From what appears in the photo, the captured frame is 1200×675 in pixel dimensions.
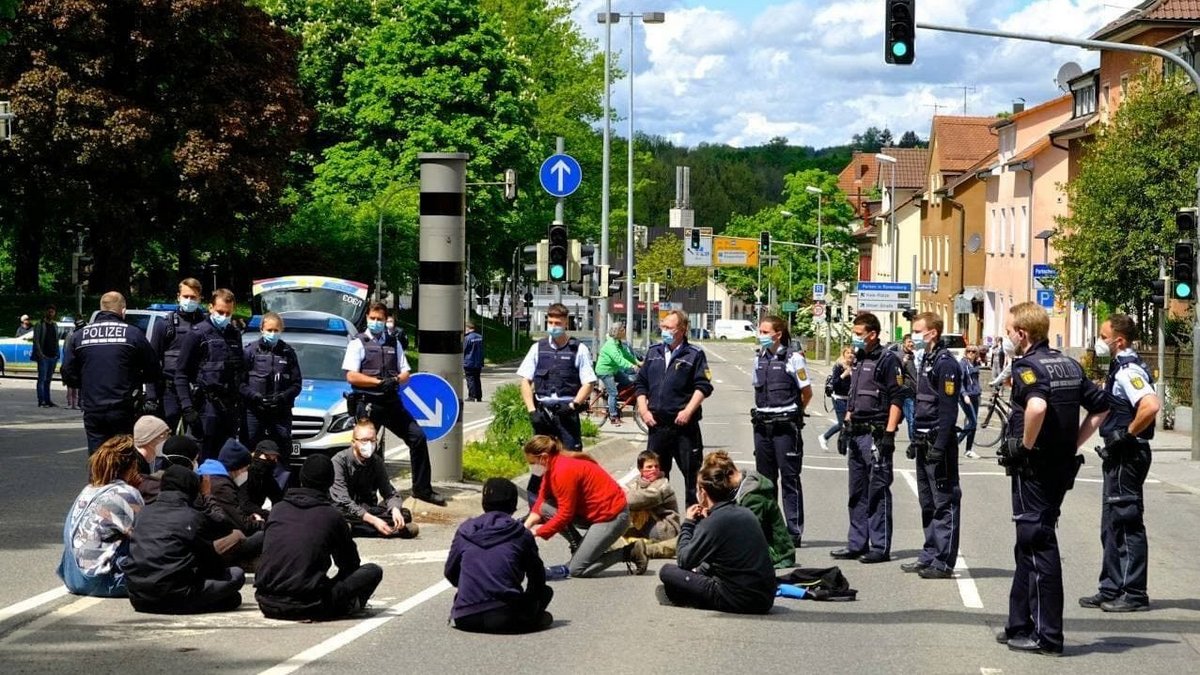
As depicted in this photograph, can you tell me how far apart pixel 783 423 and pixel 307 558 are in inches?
194

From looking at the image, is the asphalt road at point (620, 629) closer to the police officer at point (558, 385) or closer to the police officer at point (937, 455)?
the police officer at point (937, 455)

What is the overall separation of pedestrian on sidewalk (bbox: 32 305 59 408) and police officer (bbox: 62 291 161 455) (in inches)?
713

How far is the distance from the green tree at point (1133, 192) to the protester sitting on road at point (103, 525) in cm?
3231

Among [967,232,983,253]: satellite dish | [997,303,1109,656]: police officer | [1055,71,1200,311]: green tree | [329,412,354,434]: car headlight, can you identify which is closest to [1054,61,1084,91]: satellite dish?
[967,232,983,253]: satellite dish

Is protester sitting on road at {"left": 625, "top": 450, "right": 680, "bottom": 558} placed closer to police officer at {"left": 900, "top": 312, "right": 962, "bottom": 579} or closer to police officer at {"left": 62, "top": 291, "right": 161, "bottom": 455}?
police officer at {"left": 900, "top": 312, "right": 962, "bottom": 579}

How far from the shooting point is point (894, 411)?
42.7 feet

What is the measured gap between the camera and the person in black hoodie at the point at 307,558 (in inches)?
394

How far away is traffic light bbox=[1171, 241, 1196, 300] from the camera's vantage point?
25214 mm

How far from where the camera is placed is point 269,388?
1574 centimetres

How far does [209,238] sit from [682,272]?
3887 inches

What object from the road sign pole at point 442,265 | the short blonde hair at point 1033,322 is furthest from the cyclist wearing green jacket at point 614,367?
the short blonde hair at point 1033,322

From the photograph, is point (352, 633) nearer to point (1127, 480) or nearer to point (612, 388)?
point (1127, 480)

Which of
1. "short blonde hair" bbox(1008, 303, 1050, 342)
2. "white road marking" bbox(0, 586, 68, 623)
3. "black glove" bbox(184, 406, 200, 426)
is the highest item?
"short blonde hair" bbox(1008, 303, 1050, 342)

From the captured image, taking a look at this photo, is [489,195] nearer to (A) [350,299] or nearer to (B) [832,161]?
(A) [350,299]
